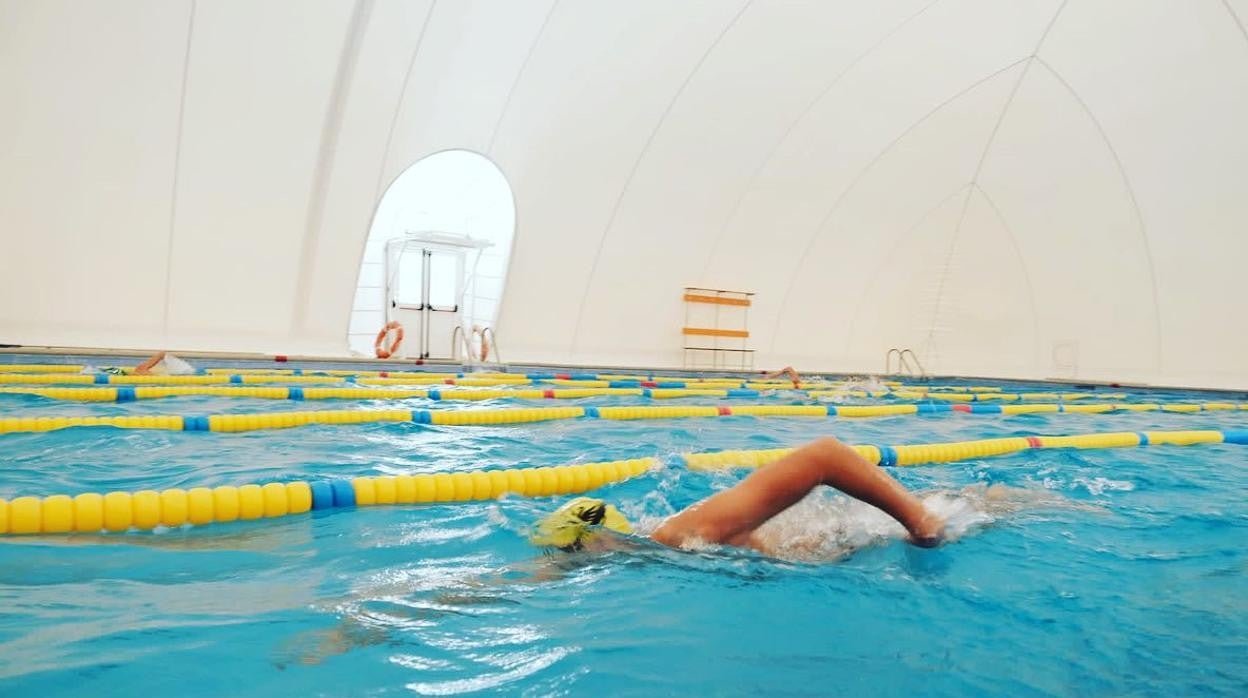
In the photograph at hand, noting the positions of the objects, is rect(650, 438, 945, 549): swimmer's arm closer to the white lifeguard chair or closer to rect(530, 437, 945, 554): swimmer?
rect(530, 437, 945, 554): swimmer

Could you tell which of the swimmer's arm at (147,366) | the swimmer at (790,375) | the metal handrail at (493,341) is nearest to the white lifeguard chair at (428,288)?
the metal handrail at (493,341)

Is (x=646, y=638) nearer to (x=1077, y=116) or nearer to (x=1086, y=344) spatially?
(x=1077, y=116)

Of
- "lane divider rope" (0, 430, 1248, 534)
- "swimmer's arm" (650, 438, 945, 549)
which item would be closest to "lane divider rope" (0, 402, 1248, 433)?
"lane divider rope" (0, 430, 1248, 534)

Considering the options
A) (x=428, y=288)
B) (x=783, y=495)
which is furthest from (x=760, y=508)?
(x=428, y=288)

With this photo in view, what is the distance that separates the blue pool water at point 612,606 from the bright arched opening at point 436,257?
12.1 m

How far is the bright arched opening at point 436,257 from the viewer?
17.3 m

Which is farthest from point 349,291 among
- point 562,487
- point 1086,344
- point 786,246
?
point 1086,344

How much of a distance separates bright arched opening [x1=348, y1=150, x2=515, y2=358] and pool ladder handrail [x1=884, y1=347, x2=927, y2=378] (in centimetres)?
897

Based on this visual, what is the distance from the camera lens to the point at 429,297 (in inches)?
679

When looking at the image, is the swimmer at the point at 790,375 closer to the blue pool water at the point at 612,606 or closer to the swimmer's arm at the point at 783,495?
the blue pool water at the point at 612,606

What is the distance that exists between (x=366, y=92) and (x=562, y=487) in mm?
9681

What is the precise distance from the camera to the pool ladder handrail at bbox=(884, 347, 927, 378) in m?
19.7

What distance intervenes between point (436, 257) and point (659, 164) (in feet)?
19.2

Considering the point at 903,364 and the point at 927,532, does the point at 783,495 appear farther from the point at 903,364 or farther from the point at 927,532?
the point at 903,364
